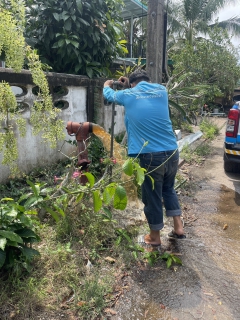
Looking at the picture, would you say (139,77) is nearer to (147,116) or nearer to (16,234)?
(147,116)

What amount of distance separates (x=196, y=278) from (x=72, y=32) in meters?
4.21

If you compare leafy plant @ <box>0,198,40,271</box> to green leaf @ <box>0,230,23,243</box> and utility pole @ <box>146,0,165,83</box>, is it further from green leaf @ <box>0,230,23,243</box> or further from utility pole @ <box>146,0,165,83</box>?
utility pole @ <box>146,0,165,83</box>

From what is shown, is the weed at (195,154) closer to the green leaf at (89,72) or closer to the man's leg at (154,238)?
the green leaf at (89,72)

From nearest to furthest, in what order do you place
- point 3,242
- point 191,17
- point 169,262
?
point 3,242 → point 169,262 → point 191,17

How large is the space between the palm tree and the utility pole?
14451 millimetres

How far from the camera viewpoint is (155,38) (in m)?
4.29

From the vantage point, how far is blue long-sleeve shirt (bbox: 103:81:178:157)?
286cm

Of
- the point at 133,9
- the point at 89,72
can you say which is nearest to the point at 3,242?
the point at 89,72

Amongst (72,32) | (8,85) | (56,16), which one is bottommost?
(8,85)

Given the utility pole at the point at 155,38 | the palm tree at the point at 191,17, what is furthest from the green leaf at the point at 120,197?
the palm tree at the point at 191,17

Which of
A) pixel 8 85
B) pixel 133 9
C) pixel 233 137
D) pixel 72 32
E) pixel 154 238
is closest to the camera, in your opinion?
pixel 8 85

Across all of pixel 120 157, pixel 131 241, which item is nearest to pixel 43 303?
pixel 131 241

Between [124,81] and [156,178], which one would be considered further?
[124,81]

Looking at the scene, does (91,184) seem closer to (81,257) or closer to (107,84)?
(81,257)
